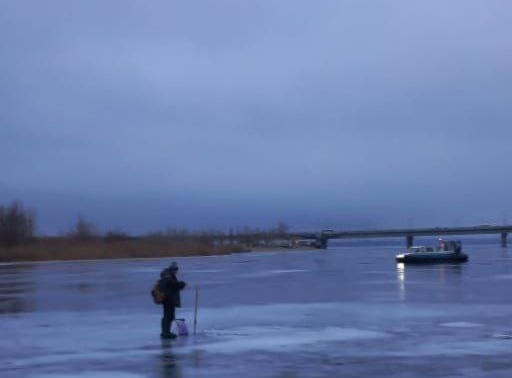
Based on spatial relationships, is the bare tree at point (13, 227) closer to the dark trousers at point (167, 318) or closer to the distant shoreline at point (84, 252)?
the distant shoreline at point (84, 252)

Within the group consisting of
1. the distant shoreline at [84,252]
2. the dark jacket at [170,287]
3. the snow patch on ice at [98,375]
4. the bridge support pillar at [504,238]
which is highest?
the bridge support pillar at [504,238]

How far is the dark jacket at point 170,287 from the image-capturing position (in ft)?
63.2

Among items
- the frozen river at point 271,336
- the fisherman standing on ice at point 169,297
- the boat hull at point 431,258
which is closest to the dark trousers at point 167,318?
the fisherman standing on ice at point 169,297

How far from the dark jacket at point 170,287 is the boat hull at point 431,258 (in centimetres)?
5411

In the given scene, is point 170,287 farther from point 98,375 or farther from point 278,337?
point 98,375

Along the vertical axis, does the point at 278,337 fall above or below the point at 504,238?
below

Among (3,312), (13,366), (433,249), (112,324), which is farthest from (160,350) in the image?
(433,249)

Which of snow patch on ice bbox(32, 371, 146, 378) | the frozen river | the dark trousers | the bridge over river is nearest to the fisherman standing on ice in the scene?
the dark trousers

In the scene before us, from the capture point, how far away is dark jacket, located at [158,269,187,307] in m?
19.3

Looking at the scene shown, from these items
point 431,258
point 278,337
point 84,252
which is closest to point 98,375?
point 278,337

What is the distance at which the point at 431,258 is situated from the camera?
75125 mm

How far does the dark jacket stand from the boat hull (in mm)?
54107

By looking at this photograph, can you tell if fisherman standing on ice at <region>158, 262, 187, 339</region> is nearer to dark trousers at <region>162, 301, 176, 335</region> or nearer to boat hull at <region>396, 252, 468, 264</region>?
dark trousers at <region>162, 301, 176, 335</region>

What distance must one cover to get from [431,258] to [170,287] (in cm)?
5845
